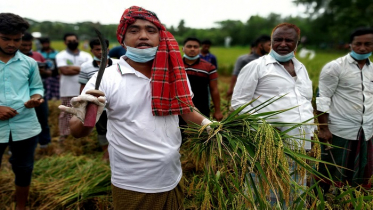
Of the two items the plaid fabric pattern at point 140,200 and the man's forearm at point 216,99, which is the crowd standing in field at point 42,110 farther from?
the plaid fabric pattern at point 140,200

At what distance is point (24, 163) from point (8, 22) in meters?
1.13

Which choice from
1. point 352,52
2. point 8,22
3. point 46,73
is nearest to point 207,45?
point 46,73

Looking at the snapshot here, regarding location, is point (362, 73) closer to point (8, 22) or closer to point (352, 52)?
point (352, 52)

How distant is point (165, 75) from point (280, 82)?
1.03 meters

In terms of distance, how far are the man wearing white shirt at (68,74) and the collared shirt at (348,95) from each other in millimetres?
3292

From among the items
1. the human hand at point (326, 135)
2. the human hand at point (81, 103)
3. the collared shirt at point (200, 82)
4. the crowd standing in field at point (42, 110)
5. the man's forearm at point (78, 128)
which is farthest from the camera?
the crowd standing in field at point (42, 110)

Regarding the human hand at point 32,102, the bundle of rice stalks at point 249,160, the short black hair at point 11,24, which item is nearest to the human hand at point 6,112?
the human hand at point 32,102

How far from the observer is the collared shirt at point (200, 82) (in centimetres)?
358

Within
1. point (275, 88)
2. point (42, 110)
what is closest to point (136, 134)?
point (275, 88)

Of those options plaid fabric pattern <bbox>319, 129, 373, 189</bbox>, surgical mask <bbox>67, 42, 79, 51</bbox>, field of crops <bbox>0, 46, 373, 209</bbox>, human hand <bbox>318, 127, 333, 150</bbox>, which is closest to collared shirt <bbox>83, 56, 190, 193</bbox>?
field of crops <bbox>0, 46, 373, 209</bbox>

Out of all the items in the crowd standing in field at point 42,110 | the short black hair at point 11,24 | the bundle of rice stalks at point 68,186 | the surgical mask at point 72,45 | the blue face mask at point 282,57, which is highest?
the short black hair at point 11,24

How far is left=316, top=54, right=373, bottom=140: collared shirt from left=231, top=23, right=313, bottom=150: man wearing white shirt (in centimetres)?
41

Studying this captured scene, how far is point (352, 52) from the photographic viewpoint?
8.50 ft

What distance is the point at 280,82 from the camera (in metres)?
2.20
